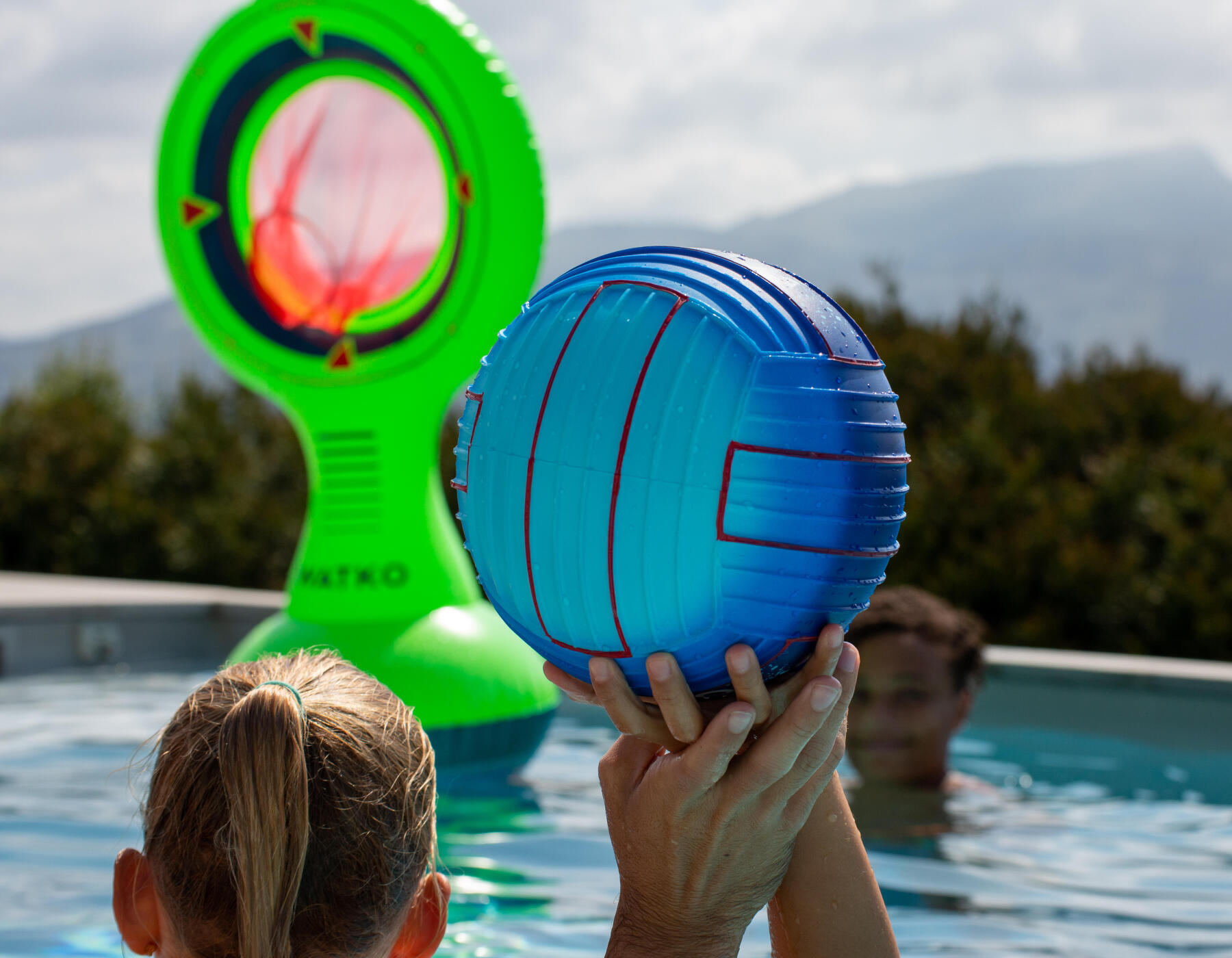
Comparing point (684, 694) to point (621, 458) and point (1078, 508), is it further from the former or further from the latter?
point (1078, 508)

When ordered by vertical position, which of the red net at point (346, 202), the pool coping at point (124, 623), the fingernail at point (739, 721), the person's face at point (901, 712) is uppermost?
the red net at point (346, 202)

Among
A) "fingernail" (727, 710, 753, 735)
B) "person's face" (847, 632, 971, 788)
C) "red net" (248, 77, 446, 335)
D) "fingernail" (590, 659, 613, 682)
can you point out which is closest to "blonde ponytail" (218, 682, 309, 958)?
"fingernail" (590, 659, 613, 682)

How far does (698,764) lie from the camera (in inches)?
56.3

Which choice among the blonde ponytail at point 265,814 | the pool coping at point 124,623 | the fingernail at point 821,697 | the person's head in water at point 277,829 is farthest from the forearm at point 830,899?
the pool coping at point 124,623

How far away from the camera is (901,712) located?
15.0ft

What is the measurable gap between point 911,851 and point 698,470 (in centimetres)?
305

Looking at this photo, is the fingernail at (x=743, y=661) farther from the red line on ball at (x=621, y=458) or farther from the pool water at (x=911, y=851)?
the pool water at (x=911, y=851)

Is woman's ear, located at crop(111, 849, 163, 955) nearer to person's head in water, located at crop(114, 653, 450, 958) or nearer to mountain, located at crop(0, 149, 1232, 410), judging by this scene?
person's head in water, located at crop(114, 653, 450, 958)

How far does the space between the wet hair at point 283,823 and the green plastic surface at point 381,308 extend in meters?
2.48

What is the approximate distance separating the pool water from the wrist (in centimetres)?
135

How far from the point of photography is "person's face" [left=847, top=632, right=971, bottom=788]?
454 centimetres

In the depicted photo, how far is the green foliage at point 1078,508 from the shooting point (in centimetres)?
778

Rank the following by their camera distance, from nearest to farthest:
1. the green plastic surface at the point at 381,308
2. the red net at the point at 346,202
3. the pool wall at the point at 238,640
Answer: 1. the green plastic surface at the point at 381,308
2. the red net at the point at 346,202
3. the pool wall at the point at 238,640

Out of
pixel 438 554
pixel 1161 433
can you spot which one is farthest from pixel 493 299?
pixel 1161 433
